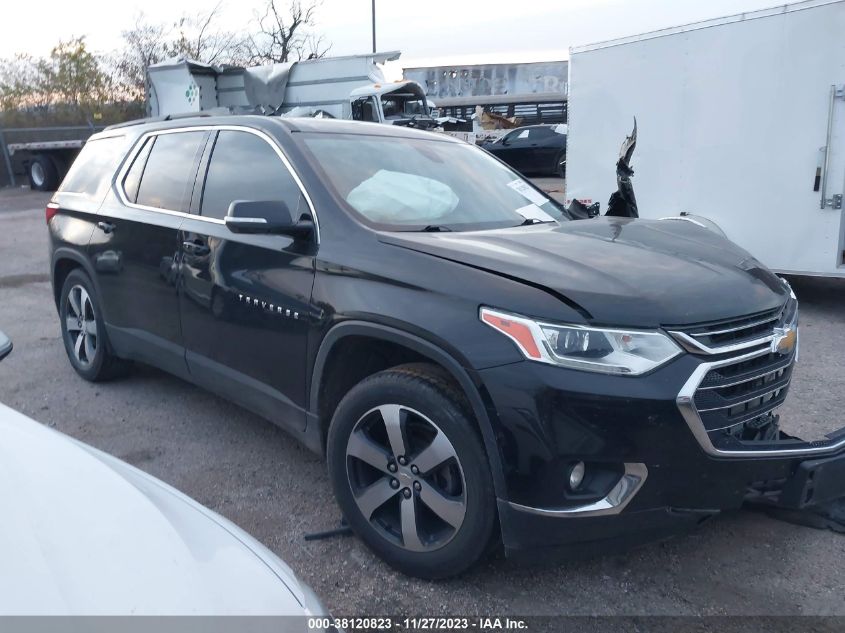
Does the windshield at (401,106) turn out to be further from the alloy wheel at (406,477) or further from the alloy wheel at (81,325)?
the alloy wheel at (406,477)

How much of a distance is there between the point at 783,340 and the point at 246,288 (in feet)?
7.67

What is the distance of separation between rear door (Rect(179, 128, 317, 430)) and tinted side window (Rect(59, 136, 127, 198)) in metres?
1.18

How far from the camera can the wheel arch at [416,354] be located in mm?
2586

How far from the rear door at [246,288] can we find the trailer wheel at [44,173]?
21231 millimetres

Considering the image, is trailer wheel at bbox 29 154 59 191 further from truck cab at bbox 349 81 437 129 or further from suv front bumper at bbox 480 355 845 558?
suv front bumper at bbox 480 355 845 558

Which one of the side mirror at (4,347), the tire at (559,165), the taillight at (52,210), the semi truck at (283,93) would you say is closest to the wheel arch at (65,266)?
the taillight at (52,210)

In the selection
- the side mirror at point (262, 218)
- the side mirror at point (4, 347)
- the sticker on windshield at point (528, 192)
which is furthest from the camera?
the sticker on windshield at point (528, 192)

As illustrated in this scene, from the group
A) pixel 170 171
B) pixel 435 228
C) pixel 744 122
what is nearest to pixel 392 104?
pixel 744 122

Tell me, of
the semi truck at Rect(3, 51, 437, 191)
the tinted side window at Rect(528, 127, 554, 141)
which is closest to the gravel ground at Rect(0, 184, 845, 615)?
the semi truck at Rect(3, 51, 437, 191)

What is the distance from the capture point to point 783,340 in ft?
9.45

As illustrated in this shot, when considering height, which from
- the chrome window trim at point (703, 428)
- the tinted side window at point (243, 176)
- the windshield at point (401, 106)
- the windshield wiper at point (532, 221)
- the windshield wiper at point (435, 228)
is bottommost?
the chrome window trim at point (703, 428)

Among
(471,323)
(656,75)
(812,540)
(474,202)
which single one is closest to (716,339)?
(471,323)

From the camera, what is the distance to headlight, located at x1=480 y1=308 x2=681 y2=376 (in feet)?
8.10

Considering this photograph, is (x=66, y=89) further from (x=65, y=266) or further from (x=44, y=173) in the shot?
(x=65, y=266)
